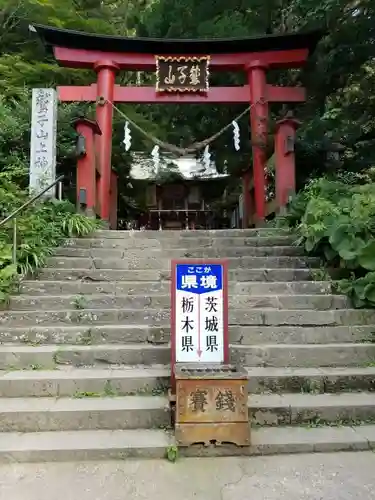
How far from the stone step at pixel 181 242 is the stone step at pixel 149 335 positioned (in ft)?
6.94

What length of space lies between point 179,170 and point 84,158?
8.03 m

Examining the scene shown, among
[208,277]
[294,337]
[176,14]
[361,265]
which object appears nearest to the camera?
[208,277]

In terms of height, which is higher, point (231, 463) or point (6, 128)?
point (6, 128)

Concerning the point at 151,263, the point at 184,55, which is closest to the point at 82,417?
the point at 151,263

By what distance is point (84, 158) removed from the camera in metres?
7.92

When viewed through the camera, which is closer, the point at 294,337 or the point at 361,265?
the point at 294,337

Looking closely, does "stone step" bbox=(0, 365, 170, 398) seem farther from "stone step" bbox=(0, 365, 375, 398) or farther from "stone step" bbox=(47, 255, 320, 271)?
"stone step" bbox=(47, 255, 320, 271)

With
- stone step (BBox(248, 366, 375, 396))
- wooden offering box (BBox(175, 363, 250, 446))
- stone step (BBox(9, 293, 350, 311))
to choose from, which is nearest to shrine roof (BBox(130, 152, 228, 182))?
stone step (BBox(9, 293, 350, 311))

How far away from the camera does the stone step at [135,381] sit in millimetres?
3752

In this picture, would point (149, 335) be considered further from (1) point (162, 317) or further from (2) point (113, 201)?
(2) point (113, 201)

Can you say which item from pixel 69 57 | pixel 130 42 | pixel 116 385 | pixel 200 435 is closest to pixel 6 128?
pixel 69 57

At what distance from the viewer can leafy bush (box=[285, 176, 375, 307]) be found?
499cm

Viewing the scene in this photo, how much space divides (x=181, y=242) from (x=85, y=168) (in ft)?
8.39

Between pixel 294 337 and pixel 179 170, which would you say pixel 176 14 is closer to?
pixel 179 170
